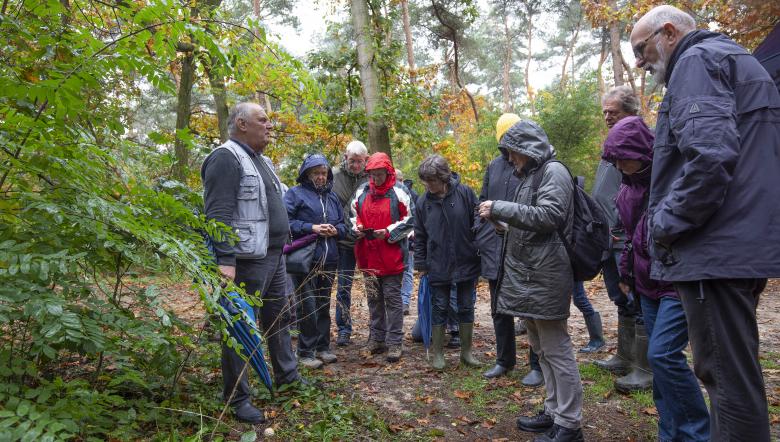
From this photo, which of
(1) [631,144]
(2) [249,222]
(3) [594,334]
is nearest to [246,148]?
(2) [249,222]

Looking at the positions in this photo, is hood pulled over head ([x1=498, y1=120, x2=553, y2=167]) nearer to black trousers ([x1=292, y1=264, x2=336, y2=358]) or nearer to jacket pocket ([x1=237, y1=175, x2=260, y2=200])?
jacket pocket ([x1=237, y1=175, x2=260, y2=200])

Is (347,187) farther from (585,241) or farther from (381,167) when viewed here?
(585,241)

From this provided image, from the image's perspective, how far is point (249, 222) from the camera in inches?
140

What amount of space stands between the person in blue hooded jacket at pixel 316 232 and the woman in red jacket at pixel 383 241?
0.29 metres

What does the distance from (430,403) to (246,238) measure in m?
1.95

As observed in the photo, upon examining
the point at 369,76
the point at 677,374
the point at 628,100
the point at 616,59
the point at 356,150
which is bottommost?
the point at 677,374

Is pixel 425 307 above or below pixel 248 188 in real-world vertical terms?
below

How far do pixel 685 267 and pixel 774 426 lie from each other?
2.03m

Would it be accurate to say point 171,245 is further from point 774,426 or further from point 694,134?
point 774,426

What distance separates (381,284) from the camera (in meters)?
5.42

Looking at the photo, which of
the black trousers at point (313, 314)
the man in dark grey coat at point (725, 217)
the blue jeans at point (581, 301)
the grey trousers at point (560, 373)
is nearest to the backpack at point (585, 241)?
the grey trousers at point (560, 373)

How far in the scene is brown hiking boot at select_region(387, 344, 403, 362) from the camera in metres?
5.19

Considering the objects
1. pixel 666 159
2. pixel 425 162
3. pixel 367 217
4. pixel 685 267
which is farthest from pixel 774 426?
pixel 367 217

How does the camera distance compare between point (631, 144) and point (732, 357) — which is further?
point (631, 144)
